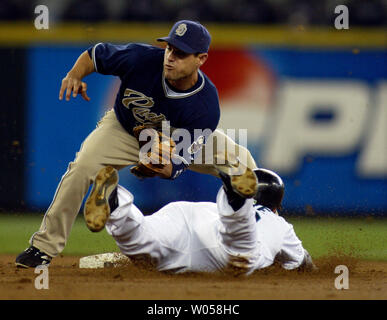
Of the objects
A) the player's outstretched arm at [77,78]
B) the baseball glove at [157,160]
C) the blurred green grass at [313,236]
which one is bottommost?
the blurred green grass at [313,236]

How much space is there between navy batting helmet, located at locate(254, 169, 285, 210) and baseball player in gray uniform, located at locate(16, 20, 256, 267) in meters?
0.27

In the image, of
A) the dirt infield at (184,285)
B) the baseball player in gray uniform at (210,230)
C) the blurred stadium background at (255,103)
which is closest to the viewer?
the dirt infield at (184,285)

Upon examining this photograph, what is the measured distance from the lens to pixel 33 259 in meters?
5.03

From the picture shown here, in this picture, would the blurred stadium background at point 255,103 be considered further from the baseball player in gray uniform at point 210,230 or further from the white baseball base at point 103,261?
the baseball player in gray uniform at point 210,230

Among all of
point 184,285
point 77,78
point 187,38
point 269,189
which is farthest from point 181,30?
point 184,285

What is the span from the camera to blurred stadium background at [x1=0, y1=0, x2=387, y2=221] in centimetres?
949

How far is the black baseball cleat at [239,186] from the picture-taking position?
419cm

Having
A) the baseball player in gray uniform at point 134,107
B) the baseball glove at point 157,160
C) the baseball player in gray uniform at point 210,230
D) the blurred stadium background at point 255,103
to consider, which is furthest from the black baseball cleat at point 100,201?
the blurred stadium background at point 255,103

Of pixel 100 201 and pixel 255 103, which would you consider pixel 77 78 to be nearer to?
pixel 100 201

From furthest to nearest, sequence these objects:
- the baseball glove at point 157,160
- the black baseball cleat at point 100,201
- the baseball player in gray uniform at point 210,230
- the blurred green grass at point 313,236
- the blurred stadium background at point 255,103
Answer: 1. the blurred stadium background at point 255,103
2. the blurred green grass at point 313,236
3. the baseball glove at point 157,160
4. the baseball player in gray uniform at point 210,230
5. the black baseball cleat at point 100,201

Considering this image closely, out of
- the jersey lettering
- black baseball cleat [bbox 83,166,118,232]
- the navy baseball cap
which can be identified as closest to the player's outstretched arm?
the jersey lettering

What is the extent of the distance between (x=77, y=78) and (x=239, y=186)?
1558 mm

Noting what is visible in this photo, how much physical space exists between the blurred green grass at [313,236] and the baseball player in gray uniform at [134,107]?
1.67 metres

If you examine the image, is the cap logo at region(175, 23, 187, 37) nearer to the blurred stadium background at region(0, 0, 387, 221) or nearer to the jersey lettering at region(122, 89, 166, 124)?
the jersey lettering at region(122, 89, 166, 124)
